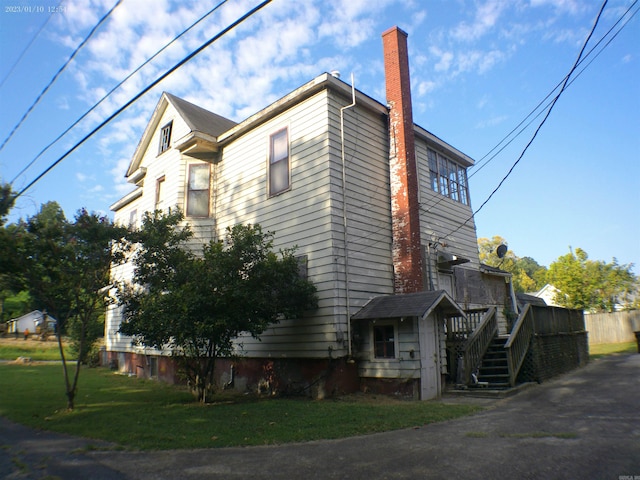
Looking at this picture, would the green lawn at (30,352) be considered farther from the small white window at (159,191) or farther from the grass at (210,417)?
the grass at (210,417)

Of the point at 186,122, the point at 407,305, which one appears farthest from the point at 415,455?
the point at 186,122

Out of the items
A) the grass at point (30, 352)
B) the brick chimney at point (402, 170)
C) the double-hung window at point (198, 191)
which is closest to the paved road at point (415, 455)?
the brick chimney at point (402, 170)

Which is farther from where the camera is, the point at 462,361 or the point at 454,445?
the point at 462,361

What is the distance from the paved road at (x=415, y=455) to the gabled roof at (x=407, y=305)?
111 inches

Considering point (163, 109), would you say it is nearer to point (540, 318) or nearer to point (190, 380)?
point (190, 380)

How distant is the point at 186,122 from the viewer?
16344mm

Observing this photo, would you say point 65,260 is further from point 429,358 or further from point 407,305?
point 429,358

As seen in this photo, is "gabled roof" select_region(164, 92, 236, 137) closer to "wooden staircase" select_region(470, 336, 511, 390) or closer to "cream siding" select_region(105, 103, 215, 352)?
"cream siding" select_region(105, 103, 215, 352)

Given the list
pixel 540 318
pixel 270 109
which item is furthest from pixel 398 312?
pixel 270 109

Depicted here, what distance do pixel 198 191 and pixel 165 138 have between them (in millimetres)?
3508

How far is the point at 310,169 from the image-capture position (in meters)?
12.7

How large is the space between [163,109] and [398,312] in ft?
44.1

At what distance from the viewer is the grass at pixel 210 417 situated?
7488 mm

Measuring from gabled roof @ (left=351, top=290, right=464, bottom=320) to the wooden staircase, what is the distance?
204 centimetres
